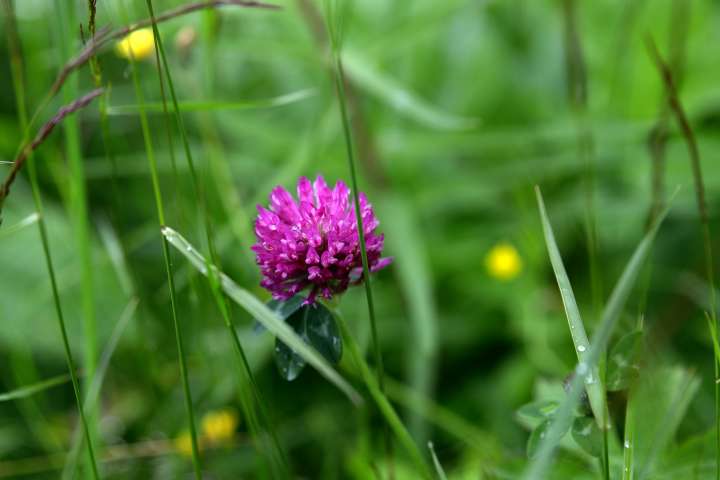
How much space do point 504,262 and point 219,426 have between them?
23.0 inches

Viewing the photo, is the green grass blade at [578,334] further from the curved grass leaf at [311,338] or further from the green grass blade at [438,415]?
the green grass blade at [438,415]

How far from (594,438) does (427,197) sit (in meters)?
0.89

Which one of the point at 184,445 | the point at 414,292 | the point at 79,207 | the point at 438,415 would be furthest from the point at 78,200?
the point at 438,415

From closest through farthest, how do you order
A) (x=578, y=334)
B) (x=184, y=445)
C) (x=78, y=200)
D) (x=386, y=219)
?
(x=578, y=334), (x=78, y=200), (x=184, y=445), (x=386, y=219)

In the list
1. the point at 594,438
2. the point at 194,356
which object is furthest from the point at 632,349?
the point at 194,356

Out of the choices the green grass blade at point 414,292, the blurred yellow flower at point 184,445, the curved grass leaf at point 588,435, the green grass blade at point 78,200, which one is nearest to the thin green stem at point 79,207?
the green grass blade at point 78,200

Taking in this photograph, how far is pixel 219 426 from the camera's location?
1.36 m

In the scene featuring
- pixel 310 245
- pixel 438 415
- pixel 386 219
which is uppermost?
pixel 310 245

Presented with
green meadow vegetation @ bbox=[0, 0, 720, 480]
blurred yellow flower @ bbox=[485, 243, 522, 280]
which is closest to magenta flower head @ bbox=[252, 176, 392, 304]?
Answer: green meadow vegetation @ bbox=[0, 0, 720, 480]

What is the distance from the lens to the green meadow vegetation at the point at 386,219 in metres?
1.28

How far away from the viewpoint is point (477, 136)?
1.50 metres

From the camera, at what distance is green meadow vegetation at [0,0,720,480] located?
1.28 metres

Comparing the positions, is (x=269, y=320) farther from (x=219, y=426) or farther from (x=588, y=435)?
(x=219, y=426)

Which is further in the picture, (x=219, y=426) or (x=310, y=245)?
(x=219, y=426)
